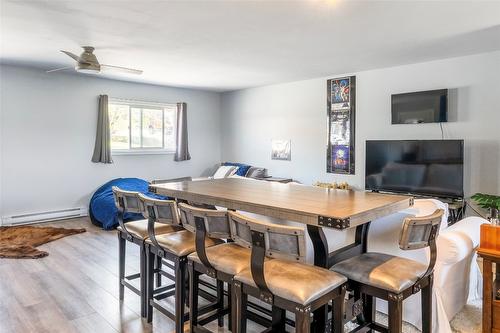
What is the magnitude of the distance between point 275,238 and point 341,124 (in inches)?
186

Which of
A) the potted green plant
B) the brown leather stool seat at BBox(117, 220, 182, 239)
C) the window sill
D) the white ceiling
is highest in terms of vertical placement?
the white ceiling

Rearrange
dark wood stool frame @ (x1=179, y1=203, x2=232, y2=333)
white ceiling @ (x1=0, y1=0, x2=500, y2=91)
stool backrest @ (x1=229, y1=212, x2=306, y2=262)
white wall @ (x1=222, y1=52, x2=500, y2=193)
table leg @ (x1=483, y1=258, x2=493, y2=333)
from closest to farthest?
stool backrest @ (x1=229, y1=212, x2=306, y2=262) → dark wood stool frame @ (x1=179, y1=203, x2=232, y2=333) → table leg @ (x1=483, y1=258, x2=493, y2=333) → white ceiling @ (x1=0, y1=0, x2=500, y2=91) → white wall @ (x1=222, y1=52, x2=500, y2=193)

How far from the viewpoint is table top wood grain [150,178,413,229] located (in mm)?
1776

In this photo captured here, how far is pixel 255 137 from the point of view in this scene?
7555 mm

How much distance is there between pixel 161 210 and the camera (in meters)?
2.28

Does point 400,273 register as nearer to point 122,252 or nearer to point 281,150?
point 122,252

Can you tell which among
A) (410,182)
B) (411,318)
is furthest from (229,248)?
(410,182)

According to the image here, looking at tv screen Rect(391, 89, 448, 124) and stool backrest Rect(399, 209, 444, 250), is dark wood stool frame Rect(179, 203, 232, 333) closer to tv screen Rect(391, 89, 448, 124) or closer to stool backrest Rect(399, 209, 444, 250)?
stool backrest Rect(399, 209, 444, 250)

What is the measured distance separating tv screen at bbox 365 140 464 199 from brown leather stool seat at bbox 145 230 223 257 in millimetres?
3491

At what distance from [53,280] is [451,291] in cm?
345

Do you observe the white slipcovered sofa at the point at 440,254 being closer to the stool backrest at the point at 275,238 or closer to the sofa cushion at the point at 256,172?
the stool backrest at the point at 275,238

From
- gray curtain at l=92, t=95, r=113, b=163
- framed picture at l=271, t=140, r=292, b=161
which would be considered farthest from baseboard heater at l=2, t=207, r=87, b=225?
framed picture at l=271, t=140, r=292, b=161

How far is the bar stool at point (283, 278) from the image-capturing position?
5.18 feet

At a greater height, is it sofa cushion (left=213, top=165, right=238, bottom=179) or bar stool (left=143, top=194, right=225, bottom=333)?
sofa cushion (left=213, top=165, right=238, bottom=179)
